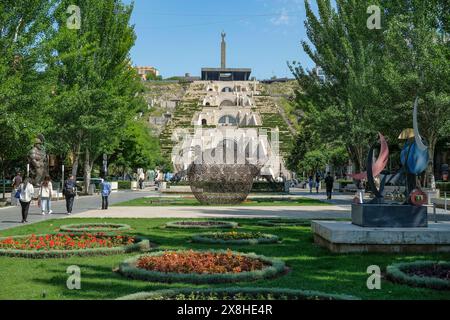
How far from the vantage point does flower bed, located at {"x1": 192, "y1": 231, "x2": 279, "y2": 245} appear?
1281 cm

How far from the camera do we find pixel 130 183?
57.2 meters

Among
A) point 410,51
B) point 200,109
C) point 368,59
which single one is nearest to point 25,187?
point 410,51

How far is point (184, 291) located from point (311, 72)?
34515 millimetres

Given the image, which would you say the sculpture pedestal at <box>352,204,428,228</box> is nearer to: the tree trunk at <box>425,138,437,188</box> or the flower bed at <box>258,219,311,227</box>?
the flower bed at <box>258,219,311,227</box>

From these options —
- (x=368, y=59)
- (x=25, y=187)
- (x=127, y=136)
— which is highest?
(x=368, y=59)

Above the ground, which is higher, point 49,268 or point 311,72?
point 311,72

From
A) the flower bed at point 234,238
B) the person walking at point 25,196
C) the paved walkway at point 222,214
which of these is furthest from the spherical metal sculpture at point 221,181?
the flower bed at point 234,238

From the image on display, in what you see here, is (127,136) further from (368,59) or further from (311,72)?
(368,59)

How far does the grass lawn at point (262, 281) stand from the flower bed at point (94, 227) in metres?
2.81

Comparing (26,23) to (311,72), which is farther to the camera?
(311,72)

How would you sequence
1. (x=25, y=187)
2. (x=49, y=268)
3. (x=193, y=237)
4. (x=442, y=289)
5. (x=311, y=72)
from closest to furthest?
(x=442, y=289) → (x=49, y=268) → (x=193, y=237) → (x=25, y=187) → (x=311, y=72)

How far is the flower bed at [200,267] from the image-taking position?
8375 mm

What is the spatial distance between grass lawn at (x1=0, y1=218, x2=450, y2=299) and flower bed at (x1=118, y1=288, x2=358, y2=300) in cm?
65

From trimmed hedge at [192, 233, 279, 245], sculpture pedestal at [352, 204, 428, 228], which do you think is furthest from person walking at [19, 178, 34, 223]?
sculpture pedestal at [352, 204, 428, 228]
